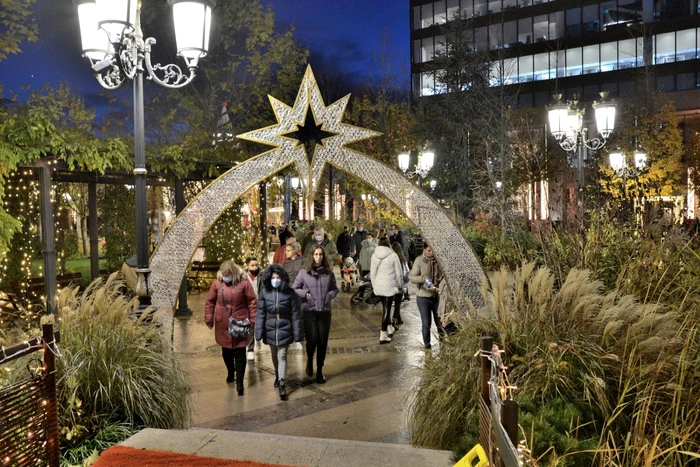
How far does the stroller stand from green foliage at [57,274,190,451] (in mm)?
7968

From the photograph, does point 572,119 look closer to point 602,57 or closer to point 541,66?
point 602,57

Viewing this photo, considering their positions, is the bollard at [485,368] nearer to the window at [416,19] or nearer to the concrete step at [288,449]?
the concrete step at [288,449]

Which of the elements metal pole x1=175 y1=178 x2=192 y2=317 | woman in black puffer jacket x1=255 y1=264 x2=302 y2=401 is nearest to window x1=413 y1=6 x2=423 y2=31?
metal pole x1=175 y1=178 x2=192 y2=317

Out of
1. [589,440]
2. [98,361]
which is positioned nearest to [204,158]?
[98,361]

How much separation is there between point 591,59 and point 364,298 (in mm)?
45224

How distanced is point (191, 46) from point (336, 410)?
4.37m

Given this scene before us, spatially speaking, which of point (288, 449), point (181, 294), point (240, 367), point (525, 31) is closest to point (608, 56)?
point (525, 31)

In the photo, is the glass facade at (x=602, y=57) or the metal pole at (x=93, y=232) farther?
the glass facade at (x=602, y=57)

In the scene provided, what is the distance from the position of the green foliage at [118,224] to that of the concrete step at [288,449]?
1231 centimetres

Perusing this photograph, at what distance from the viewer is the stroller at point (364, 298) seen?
13.7 metres

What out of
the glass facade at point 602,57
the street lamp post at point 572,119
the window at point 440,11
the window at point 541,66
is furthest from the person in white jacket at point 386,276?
the window at point 440,11

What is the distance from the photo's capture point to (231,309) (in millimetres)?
7590

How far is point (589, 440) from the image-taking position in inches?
153

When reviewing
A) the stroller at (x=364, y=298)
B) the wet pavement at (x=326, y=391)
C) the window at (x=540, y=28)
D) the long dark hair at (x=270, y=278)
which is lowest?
the wet pavement at (x=326, y=391)
